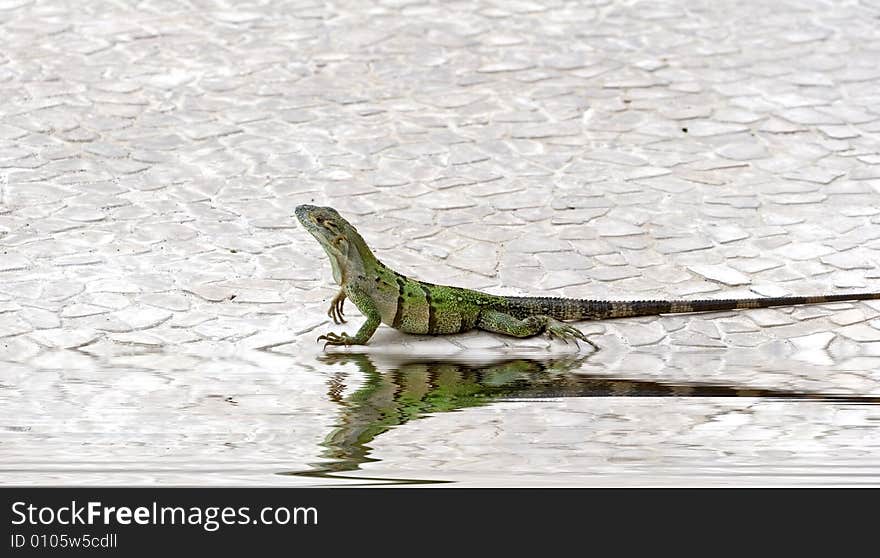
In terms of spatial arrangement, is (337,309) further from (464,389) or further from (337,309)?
(464,389)

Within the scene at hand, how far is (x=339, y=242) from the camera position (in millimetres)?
7656

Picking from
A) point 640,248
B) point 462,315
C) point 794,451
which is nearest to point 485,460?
point 794,451

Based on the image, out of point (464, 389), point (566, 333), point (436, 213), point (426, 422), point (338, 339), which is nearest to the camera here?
point (426, 422)

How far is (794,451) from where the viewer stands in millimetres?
5812

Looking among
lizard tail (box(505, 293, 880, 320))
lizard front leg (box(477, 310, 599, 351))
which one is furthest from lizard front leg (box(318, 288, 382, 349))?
lizard tail (box(505, 293, 880, 320))

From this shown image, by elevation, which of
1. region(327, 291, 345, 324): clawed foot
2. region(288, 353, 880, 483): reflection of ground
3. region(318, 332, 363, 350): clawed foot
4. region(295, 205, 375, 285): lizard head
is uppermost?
region(295, 205, 375, 285): lizard head

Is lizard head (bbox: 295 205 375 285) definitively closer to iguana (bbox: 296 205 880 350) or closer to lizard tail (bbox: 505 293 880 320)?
iguana (bbox: 296 205 880 350)

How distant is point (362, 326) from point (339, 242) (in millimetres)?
466

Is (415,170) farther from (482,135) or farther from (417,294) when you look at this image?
(417,294)

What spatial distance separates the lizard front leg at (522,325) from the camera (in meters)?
7.67

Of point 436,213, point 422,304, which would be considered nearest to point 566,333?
point 422,304

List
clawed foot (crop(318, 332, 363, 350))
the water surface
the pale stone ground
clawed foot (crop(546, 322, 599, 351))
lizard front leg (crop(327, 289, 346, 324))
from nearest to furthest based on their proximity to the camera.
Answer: the water surface
the pale stone ground
clawed foot (crop(318, 332, 363, 350))
clawed foot (crop(546, 322, 599, 351))
lizard front leg (crop(327, 289, 346, 324))

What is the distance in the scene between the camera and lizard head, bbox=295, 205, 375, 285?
301 inches

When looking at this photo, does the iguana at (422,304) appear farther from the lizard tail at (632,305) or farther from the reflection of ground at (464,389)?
the reflection of ground at (464,389)
